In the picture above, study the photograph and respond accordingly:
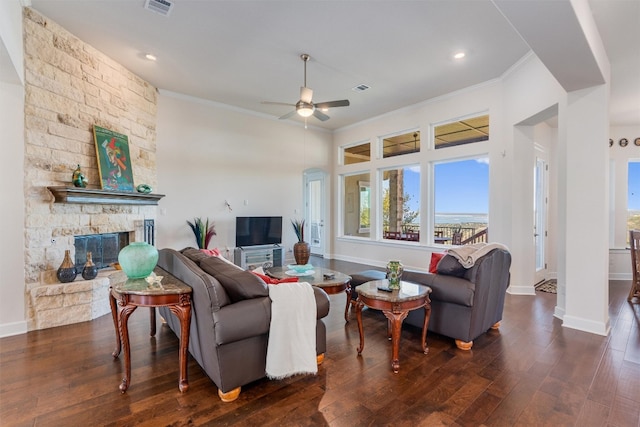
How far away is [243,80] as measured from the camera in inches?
203

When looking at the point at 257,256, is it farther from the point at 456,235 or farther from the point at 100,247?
the point at 456,235

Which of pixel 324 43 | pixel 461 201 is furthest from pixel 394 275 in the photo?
pixel 461 201

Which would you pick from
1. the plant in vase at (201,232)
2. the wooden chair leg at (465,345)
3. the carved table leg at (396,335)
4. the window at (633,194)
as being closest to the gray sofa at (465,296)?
the wooden chair leg at (465,345)

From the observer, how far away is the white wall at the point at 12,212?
324cm

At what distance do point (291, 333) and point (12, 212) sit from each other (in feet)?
11.2

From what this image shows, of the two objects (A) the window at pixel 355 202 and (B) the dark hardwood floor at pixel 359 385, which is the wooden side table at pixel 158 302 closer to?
(B) the dark hardwood floor at pixel 359 385

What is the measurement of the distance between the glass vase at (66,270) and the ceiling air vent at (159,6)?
2992 mm

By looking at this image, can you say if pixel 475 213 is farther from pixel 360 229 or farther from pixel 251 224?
pixel 251 224

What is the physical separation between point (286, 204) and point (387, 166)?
2.54 m

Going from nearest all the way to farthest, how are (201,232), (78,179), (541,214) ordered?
(78,179) → (541,214) → (201,232)

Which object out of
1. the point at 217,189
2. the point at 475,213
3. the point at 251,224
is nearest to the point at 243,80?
the point at 217,189

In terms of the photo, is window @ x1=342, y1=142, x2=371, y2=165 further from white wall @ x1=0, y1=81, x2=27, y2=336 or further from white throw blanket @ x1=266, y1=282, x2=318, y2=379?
white wall @ x1=0, y1=81, x2=27, y2=336

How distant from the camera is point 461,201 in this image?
602 centimetres

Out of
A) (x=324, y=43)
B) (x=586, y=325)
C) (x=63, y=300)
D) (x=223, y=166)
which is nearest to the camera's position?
(x=586, y=325)
